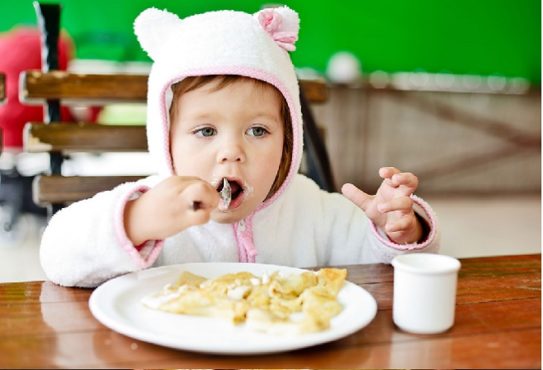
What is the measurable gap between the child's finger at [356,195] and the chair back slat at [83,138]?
0.65m

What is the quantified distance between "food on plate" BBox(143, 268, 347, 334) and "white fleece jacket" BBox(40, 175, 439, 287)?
0.12 metres

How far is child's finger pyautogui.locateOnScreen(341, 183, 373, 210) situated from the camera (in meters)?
1.07

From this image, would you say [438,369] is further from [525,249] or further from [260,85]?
[525,249]

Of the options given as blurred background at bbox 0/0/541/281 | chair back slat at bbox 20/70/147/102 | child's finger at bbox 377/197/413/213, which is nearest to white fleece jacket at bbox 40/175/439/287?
child's finger at bbox 377/197/413/213

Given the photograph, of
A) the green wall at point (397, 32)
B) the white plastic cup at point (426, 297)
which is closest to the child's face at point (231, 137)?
the white plastic cup at point (426, 297)

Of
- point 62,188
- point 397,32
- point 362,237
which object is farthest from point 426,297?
point 397,32

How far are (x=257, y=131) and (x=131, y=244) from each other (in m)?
0.29

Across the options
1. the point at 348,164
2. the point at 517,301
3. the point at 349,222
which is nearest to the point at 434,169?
the point at 348,164

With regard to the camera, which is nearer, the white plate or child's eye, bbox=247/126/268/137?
the white plate

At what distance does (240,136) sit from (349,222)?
34cm

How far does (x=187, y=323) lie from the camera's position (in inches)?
30.3

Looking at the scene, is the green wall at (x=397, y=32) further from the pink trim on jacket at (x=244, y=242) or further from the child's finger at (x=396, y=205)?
the child's finger at (x=396, y=205)

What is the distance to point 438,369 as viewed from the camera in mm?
687

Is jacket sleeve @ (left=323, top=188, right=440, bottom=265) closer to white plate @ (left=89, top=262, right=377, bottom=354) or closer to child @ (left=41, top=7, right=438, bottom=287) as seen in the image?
child @ (left=41, top=7, right=438, bottom=287)
